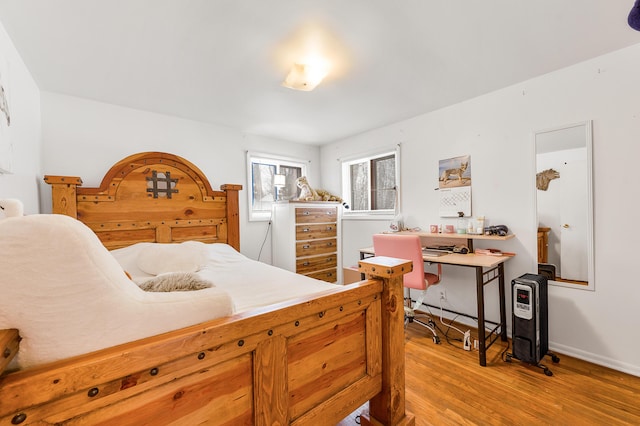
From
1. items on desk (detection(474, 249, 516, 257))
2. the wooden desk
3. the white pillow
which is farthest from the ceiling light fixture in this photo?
items on desk (detection(474, 249, 516, 257))

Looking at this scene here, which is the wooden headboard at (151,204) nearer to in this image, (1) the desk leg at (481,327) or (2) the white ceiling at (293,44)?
(2) the white ceiling at (293,44)

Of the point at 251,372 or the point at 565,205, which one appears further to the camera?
the point at 565,205

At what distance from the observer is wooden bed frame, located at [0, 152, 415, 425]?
0.53 m

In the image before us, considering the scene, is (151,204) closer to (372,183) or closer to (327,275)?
(327,275)

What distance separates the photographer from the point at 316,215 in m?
3.62

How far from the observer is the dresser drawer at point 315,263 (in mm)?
3428

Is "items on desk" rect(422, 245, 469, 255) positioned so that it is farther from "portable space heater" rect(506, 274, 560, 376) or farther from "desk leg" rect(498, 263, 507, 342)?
"portable space heater" rect(506, 274, 560, 376)

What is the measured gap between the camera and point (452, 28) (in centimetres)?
163

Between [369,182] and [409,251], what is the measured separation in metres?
1.69

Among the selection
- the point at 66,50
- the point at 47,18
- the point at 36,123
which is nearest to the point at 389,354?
the point at 47,18

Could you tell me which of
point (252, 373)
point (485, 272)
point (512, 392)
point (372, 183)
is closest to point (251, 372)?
point (252, 373)

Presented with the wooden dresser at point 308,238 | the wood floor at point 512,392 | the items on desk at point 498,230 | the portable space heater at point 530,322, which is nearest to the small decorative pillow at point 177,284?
the wood floor at point 512,392

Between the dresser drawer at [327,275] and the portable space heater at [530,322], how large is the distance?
7.19ft

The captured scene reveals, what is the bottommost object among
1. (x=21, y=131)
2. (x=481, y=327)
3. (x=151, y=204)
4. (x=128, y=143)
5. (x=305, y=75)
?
(x=481, y=327)
